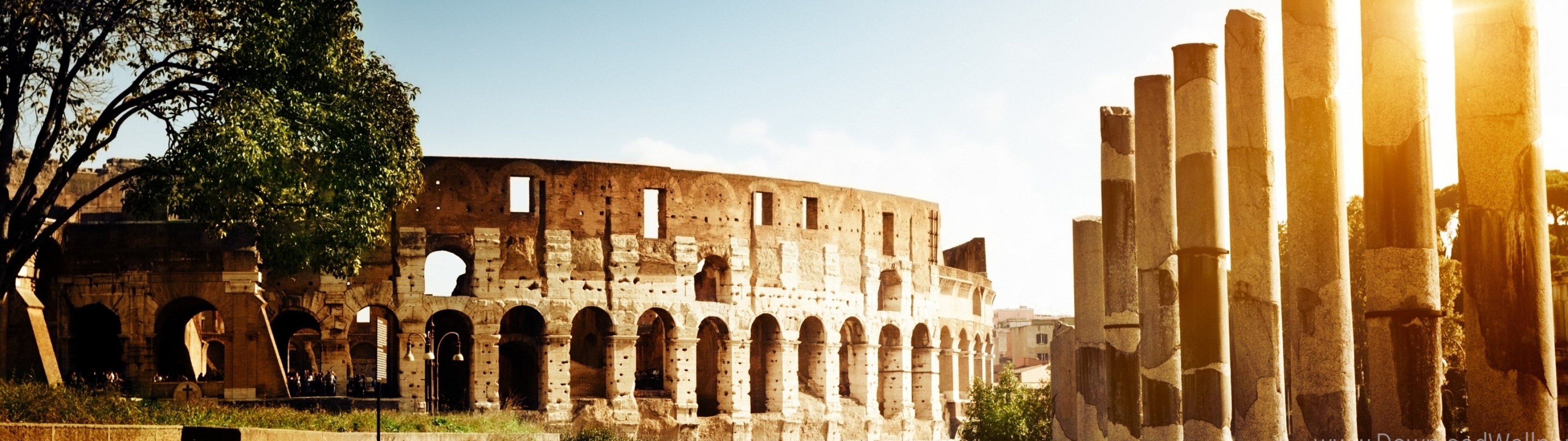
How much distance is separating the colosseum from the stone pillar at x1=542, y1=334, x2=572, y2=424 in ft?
0.12

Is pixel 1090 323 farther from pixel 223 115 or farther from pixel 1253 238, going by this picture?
pixel 223 115

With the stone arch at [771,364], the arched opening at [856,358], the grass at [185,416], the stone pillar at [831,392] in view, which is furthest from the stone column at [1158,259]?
the arched opening at [856,358]

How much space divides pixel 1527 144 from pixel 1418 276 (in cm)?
111

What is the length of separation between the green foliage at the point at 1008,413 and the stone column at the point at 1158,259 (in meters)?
15.3

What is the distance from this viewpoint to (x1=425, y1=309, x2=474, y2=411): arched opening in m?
28.5

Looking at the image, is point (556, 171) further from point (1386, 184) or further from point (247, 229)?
point (1386, 184)

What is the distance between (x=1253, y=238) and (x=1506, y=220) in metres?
→ 2.36

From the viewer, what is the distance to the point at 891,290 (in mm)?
34062

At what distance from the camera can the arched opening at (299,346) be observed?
97.3 feet

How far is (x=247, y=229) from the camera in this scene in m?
26.9

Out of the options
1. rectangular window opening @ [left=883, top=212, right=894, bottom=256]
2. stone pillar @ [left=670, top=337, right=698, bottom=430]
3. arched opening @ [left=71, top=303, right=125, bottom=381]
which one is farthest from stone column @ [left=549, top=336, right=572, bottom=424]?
rectangular window opening @ [left=883, top=212, right=894, bottom=256]

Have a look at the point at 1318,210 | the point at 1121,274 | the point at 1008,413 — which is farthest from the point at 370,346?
the point at 1318,210

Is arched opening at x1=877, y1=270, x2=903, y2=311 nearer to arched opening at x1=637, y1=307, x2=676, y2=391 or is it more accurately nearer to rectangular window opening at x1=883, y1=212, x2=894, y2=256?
rectangular window opening at x1=883, y1=212, x2=894, y2=256

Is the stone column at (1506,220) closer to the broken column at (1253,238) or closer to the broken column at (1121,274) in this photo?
the broken column at (1253,238)
